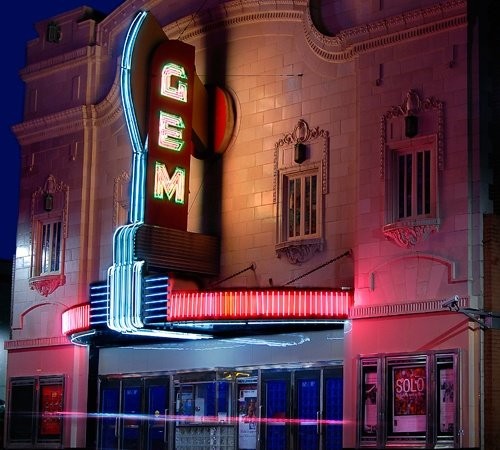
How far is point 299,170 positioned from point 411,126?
3.38m

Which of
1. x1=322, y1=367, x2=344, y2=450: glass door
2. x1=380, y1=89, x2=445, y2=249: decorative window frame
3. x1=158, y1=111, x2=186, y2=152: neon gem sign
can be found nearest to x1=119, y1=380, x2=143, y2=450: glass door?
x1=322, y1=367, x2=344, y2=450: glass door

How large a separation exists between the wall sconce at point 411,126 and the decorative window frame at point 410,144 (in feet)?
0.24

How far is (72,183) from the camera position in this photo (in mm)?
30375

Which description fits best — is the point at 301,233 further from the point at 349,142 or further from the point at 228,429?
the point at 228,429

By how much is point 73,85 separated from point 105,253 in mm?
4780

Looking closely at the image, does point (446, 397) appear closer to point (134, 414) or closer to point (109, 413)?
point (134, 414)

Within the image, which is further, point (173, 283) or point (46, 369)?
point (46, 369)

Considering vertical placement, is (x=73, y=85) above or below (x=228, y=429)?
above

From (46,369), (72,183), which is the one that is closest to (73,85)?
(72,183)

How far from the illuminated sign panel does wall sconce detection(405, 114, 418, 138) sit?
5.30m

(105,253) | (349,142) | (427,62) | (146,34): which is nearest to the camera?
(427,62)

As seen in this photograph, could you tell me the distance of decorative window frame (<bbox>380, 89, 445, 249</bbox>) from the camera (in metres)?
22.3

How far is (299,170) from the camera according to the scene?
25.3 meters

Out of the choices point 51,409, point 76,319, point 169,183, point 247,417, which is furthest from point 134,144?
point 51,409
